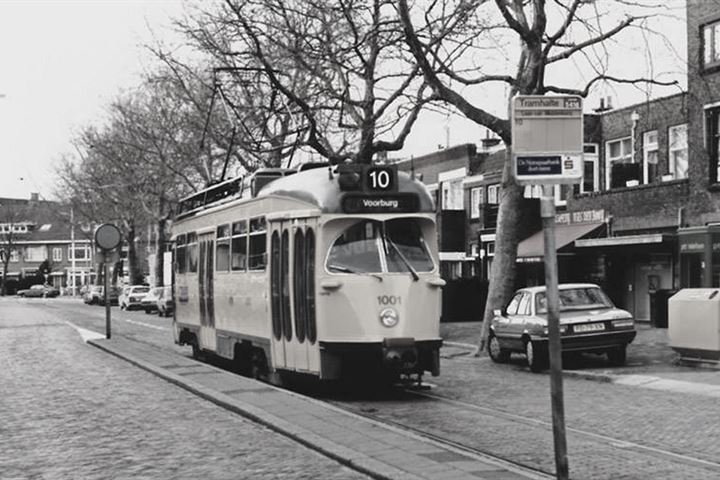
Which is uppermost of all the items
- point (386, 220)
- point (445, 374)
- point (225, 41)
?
point (225, 41)

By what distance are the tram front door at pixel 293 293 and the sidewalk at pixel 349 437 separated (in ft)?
1.94

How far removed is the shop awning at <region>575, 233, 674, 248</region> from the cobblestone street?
17.1m

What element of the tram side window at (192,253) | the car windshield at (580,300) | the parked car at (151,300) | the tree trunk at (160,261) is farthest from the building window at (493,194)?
the tree trunk at (160,261)

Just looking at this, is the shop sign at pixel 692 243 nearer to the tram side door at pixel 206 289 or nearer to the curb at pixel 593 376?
the curb at pixel 593 376

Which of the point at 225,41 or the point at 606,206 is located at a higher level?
the point at 225,41

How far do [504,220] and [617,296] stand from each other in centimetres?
1201

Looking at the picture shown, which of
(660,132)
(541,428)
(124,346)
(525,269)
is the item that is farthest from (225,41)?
(541,428)

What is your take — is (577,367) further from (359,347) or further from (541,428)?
(541,428)

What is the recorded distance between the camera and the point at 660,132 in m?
34.3

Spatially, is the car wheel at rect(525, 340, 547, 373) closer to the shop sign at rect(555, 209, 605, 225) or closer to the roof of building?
the shop sign at rect(555, 209, 605, 225)

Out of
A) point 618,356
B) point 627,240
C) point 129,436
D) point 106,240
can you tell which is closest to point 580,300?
point 618,356

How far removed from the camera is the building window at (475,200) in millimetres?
47344

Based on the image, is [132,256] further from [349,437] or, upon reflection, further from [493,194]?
[349,437]

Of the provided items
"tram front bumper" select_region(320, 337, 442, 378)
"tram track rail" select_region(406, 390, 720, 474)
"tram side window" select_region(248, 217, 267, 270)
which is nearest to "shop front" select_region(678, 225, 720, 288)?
"tram track rail" select_region(406, 390, 720, 474)
